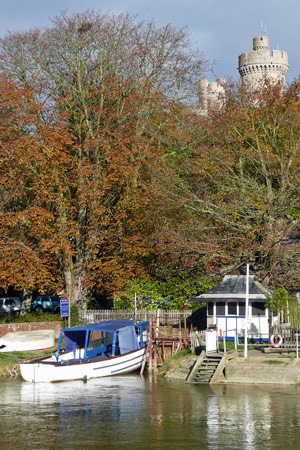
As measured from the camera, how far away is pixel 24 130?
172 ft

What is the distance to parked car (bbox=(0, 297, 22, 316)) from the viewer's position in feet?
203

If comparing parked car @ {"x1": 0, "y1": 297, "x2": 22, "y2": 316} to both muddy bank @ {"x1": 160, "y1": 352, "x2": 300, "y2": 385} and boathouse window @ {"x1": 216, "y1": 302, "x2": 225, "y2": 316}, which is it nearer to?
boathouse window @ {"x1": 216, "y1": 302, "x2": 225, "y2": 316}

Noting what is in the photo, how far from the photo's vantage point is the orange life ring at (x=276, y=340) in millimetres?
38469

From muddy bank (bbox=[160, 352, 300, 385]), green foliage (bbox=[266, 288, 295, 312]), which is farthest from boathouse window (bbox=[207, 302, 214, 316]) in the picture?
muddy bank (bbox=[160, 352, 300, 385])

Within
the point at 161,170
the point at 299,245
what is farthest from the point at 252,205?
the point at 161,170

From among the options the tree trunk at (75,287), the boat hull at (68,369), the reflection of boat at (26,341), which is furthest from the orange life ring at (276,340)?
the tree trunk at (75,287)

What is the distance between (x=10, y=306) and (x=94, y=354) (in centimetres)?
2143

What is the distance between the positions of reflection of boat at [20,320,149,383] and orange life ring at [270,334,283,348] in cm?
790

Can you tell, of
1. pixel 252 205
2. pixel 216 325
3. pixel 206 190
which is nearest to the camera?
pixel 216 325

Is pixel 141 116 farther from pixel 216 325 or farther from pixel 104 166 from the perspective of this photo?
pixel 216 325

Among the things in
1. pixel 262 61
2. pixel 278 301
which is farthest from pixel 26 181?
pixel 262 61

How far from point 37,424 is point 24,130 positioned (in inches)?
1177

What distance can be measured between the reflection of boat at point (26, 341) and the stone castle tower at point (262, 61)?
74445mm

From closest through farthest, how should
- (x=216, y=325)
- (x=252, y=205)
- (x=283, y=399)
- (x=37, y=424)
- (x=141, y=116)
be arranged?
(x=37, y=424)
(x=283, y=399)
(x=216, y=325)
(x=252, y=205)
(x=141, y=116)
